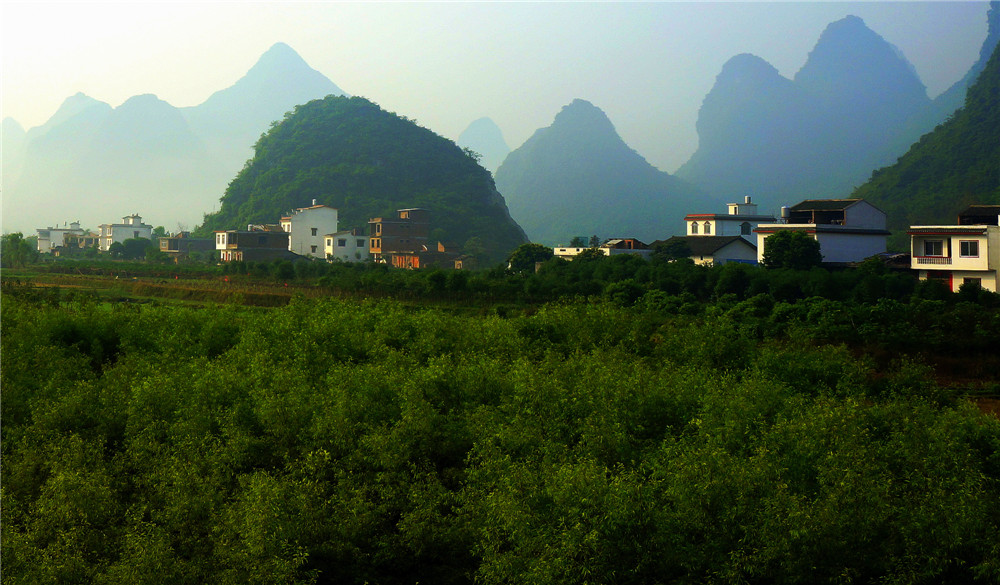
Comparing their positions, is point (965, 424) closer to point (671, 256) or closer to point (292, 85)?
point (671, 256)

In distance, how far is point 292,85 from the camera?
578 ft

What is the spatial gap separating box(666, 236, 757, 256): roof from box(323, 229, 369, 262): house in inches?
957

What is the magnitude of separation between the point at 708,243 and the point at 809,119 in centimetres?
8342

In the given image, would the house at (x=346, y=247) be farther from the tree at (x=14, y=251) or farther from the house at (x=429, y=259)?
the tree at (x=14, y=251)

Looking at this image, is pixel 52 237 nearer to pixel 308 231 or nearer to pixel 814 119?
pixel 308 231

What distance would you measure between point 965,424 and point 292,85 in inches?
7004

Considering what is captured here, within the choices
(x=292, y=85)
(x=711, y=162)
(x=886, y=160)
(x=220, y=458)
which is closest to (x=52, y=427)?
(x=220, y=458)

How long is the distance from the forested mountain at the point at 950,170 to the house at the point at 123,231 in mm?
64702

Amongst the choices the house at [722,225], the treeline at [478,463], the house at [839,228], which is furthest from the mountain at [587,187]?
the treeline at [478,463]

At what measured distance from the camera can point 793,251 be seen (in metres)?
37.2

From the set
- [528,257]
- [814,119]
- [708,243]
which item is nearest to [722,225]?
[708,243]

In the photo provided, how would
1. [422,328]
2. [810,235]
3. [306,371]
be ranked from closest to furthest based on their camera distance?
[306,371] → [422,328] → [810,235]

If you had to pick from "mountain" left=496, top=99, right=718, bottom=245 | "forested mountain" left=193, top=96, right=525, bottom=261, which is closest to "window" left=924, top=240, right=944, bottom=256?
"forested mountain" left=193, top=96, right=525, bottom=261

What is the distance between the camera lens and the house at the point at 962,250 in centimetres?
3147
